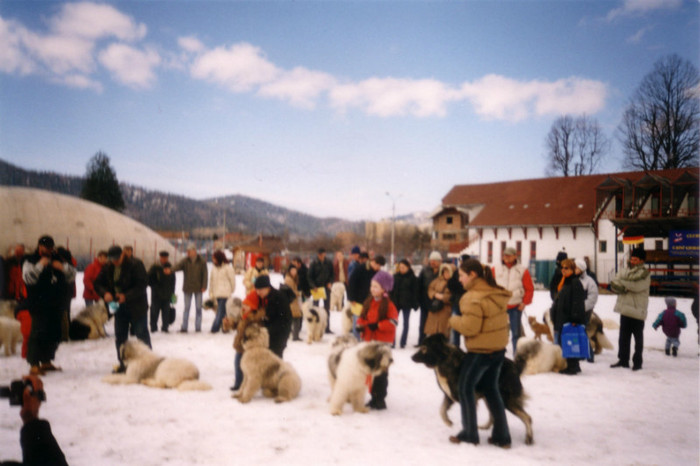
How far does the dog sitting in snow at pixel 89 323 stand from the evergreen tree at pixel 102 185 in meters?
2.94

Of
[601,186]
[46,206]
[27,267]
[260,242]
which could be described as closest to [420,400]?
[27,267]

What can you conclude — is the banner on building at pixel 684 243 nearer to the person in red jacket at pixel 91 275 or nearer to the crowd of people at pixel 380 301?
the crowd of people at pixel 380 301

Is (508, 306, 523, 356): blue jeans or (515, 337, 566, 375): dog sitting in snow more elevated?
(508, 306, 523, 356): blue jeans

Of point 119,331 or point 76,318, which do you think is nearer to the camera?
point 119,331

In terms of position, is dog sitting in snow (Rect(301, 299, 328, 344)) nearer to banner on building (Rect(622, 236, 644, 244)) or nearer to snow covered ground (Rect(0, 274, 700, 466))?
snow covered ground (Rect(0, 274, 700, 466))

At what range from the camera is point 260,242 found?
4069cm

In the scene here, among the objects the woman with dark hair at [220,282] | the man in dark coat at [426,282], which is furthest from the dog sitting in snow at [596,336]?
the woman with dark hair at [220,282]

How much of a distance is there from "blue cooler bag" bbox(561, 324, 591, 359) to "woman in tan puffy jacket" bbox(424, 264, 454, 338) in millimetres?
1814

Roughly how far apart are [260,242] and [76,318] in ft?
105

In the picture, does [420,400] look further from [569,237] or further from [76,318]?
[569,237]

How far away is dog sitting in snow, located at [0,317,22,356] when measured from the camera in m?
6.95

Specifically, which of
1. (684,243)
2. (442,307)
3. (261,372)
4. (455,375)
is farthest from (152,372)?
(684,243)

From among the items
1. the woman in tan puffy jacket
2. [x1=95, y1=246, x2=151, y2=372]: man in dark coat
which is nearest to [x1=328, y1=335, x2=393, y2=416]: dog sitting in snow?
the woman in tan puffy jacket

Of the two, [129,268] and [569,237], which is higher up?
[569,237]
